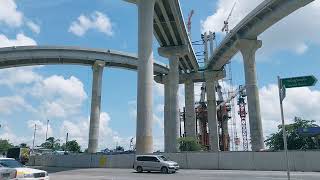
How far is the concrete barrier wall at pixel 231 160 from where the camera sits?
1483 inches

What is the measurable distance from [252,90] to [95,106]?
97.5ft

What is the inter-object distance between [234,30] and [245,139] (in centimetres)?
9565

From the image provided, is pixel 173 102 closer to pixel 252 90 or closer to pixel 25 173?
pixel 252 90

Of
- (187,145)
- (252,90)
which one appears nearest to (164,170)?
(252,90)

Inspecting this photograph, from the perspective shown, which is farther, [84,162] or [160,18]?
[160,18]

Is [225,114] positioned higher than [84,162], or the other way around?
[225,114]

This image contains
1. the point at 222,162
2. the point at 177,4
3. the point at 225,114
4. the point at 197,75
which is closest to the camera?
the point at 222,162

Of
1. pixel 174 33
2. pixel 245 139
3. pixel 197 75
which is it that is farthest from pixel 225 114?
pixel 174 33

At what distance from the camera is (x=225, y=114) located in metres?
126

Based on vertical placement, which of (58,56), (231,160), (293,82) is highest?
(58,56)

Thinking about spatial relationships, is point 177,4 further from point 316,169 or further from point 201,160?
point 316,169

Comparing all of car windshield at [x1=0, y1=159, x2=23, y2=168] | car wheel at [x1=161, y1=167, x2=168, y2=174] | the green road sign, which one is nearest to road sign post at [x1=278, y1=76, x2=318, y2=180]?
the green road sign

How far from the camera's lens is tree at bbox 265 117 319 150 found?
8212 centimetres

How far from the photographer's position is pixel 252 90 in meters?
56.1
